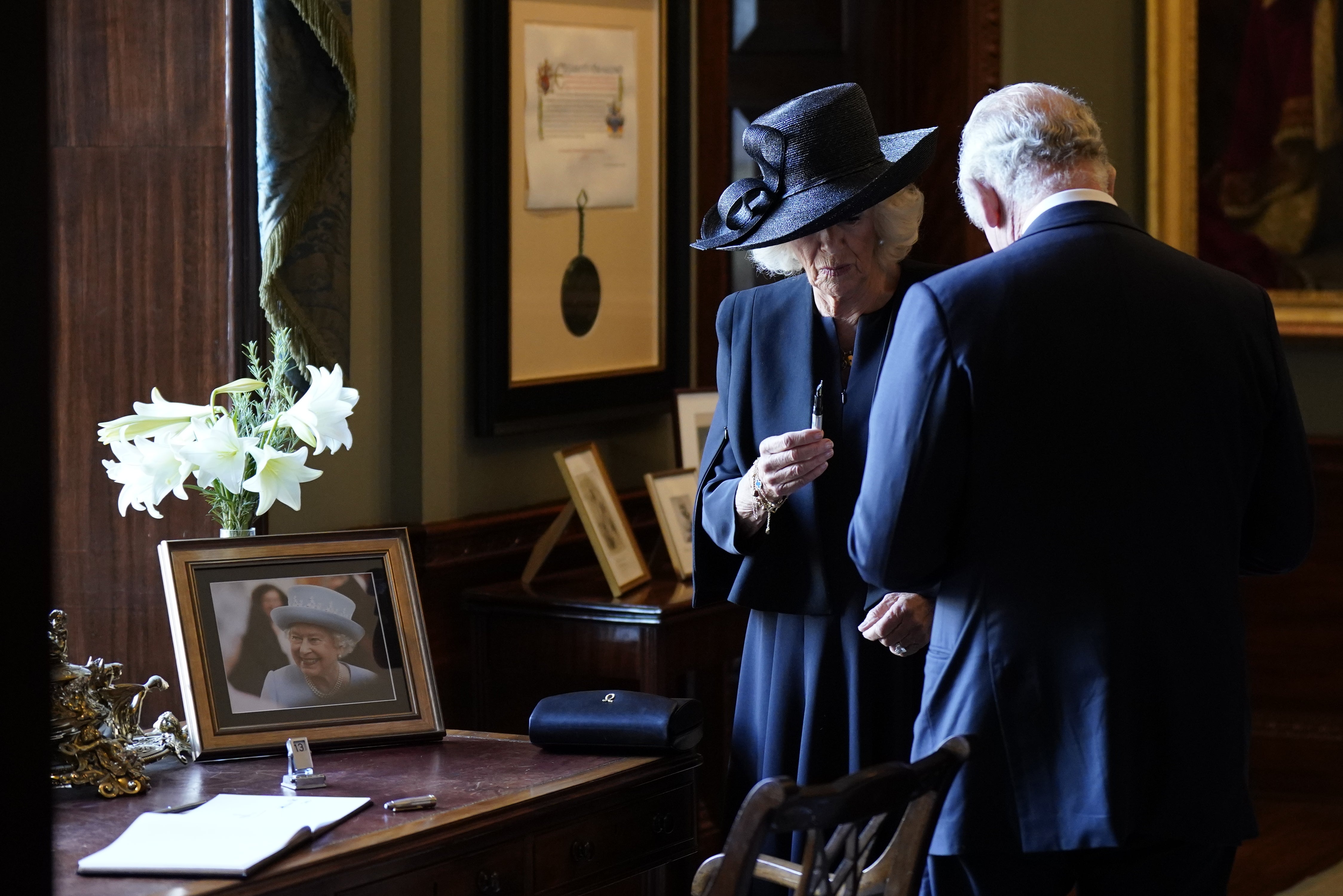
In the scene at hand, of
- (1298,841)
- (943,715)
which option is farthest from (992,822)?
(1298,841)

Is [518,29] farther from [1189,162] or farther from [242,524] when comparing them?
[1189,162]

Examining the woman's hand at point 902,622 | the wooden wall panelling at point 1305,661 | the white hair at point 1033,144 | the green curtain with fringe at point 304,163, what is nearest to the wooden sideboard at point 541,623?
the green curtain with fringe at point 304,163

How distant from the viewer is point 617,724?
7.38 ft

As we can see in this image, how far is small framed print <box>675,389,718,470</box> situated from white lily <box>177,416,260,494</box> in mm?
1665

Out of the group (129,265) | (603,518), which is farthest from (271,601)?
(603,518)

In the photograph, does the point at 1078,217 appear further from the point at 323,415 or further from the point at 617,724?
the point at 323,415

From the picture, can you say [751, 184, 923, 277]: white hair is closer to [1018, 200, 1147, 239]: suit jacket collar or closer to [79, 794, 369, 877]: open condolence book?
[1018, 200, 1147, 239]: suit jacket collar

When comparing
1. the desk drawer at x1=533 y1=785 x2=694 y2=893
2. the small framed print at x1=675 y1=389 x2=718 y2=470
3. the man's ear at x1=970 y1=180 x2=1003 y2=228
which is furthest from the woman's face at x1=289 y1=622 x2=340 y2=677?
the small framed print at x1=675 y1=389 x2=718 y2=470

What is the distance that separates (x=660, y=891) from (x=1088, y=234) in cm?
138

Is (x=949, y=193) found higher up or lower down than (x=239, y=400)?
higher up

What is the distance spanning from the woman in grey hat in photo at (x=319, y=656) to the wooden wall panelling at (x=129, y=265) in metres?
0.60

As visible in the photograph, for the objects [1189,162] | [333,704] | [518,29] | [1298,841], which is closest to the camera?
[333,704]

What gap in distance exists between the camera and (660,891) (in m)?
2.56

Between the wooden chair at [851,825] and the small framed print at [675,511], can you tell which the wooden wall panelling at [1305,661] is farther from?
the wooden chair at [851,825]
